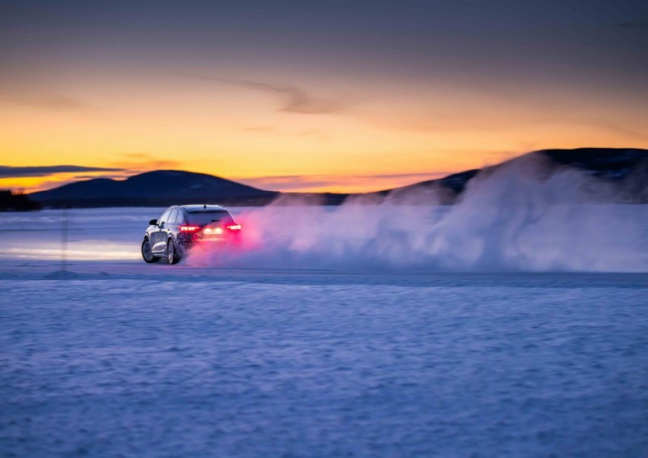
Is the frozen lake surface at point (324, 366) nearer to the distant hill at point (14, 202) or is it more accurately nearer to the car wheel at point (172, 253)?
the car wheel at point (172, 253)

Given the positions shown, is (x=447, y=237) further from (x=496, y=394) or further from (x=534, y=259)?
(x=496, y=394)

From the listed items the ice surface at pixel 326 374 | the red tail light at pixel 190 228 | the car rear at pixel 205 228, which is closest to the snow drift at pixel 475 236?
the car rear at pixel 205 228

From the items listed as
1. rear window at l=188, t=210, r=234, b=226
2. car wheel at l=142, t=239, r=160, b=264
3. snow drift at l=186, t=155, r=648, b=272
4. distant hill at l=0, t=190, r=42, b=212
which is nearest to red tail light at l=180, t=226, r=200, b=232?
rear window at l=188, t=210, r=234, b=226

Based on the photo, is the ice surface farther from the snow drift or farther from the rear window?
the snow drift

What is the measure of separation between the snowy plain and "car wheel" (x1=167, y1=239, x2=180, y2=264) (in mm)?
2222

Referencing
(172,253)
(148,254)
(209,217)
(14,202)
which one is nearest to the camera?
(209,217)

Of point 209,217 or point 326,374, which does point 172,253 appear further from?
point 326,374

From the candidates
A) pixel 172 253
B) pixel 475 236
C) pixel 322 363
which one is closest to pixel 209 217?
pixel 172 253

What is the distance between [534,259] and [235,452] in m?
18.1

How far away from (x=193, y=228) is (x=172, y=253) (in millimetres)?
1159

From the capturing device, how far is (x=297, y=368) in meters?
8.08

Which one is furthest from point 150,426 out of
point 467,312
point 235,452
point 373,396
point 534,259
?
point 534,259

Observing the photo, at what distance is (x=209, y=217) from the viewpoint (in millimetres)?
20953

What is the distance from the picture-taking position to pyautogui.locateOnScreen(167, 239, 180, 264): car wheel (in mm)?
21100
